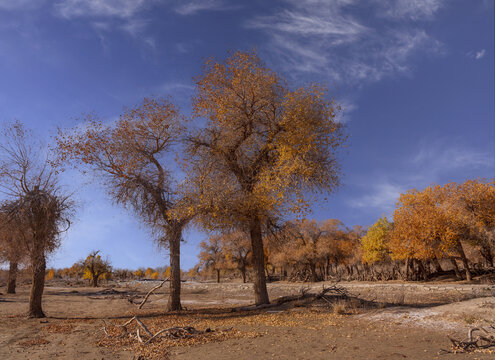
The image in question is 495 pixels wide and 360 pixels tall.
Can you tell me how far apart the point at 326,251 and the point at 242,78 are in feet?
115

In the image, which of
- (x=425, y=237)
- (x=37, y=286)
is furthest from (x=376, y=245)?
(x=37, y=286)

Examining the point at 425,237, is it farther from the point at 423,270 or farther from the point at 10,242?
the point at 10,242

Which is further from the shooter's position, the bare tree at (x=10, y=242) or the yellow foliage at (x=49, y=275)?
the yellow foliage at (x=49, y=275)

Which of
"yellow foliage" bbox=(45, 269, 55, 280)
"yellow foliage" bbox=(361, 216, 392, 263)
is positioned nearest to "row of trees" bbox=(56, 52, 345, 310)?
"yellow foliage" bbox=(361, 216, 392, 263)

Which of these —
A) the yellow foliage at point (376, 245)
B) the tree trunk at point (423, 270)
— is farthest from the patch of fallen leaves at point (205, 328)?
the yellow foliage at point (376, 245)

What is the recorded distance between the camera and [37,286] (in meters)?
17.2

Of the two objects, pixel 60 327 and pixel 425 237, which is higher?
pixel 425 237

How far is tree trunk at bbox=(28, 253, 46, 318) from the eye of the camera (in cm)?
1688

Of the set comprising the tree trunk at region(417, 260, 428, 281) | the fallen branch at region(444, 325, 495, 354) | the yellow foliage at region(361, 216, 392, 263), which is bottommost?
the tree trunk at region(417, 260, 428, 281)

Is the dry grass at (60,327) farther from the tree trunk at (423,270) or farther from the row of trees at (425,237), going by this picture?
the tree trunk at (423,270)

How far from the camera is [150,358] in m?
8.33

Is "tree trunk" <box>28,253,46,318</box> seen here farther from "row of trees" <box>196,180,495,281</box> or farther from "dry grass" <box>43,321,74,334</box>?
"row of trees" <box>196,180,495,281</box>

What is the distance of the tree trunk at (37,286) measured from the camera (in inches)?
664

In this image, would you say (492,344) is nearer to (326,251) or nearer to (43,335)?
(43,335)
